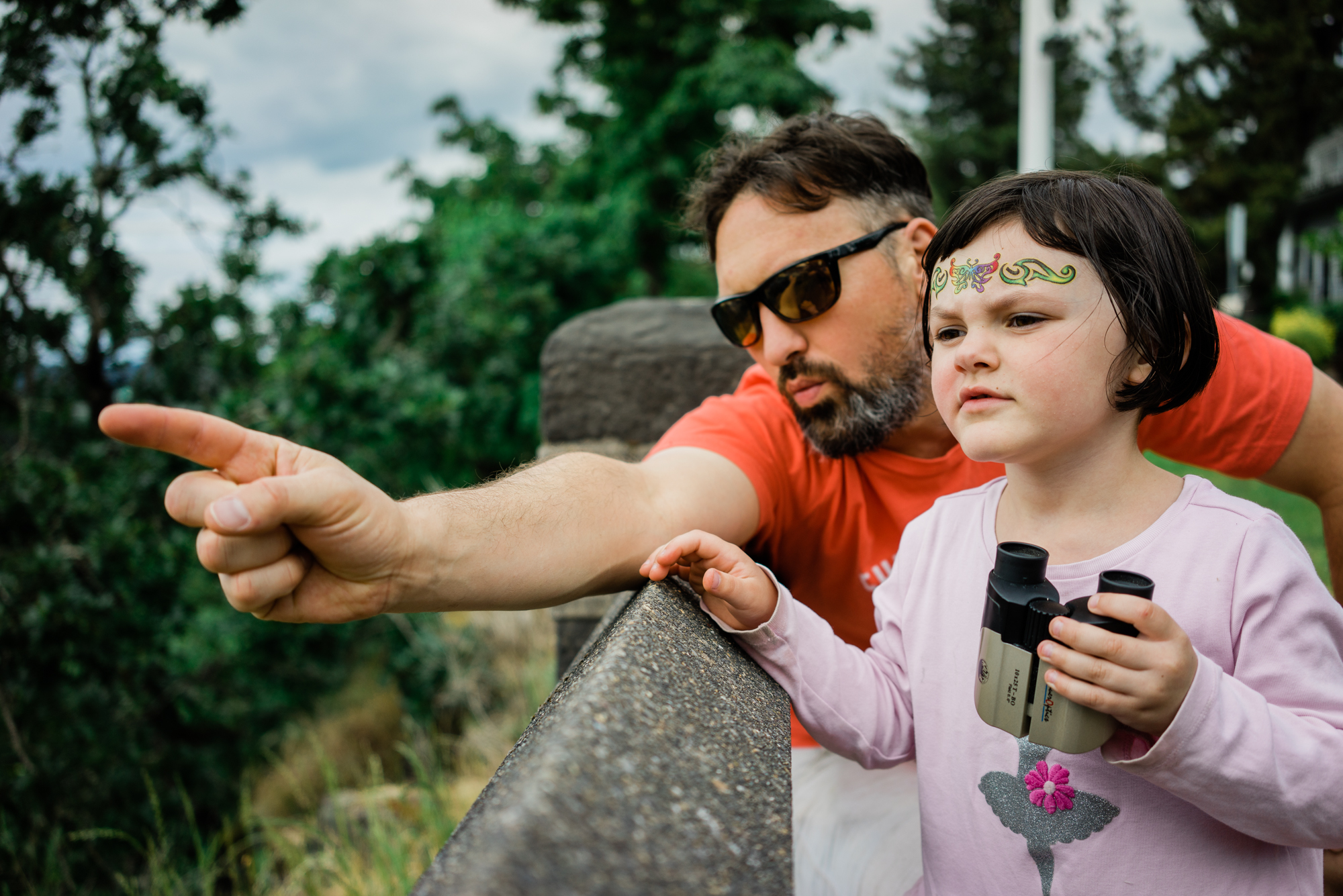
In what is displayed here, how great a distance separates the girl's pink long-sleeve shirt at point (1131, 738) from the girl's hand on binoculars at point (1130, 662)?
3 cm

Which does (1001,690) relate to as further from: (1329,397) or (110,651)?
(110,651)

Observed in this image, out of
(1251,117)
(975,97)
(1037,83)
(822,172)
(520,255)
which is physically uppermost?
(975,97)

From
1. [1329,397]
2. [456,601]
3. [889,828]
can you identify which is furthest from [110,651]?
[1329,397]

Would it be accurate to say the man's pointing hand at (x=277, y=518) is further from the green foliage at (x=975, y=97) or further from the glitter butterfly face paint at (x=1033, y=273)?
the green foliage at (x=975, y=97)

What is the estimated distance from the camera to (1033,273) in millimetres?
1163

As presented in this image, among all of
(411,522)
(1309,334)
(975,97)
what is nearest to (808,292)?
(411,522)

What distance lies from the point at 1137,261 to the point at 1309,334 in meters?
11.6

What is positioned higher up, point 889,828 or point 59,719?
A: point 889,828

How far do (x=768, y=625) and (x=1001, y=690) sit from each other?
383 millimetres

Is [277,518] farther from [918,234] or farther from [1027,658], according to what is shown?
[918,234]

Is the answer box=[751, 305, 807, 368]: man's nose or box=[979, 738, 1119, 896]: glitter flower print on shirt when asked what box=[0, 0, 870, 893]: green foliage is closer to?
box=[751, 305, 807, 368]: man's nose

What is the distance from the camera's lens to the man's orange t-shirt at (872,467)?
6.36ft

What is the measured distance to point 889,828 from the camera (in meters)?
1.71

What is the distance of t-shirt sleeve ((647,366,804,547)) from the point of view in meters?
1.86
